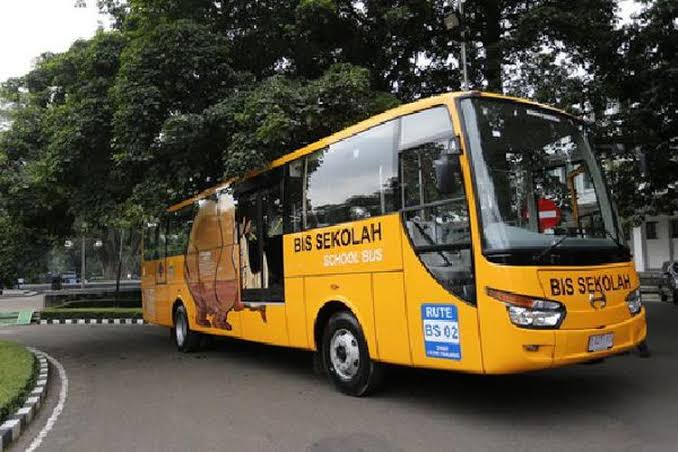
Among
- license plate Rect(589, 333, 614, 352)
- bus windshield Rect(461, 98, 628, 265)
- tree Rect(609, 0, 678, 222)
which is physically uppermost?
tree Rect(609, 0, 678, 222)

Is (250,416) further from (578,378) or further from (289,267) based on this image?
(578,378)

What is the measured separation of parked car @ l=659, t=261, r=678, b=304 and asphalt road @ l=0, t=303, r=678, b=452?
10.3 m

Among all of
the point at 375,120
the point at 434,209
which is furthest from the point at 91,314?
the point at 434,209

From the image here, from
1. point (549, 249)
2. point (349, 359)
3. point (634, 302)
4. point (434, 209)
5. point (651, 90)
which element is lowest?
point (349, 359)

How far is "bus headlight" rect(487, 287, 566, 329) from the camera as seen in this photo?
17.8 ft

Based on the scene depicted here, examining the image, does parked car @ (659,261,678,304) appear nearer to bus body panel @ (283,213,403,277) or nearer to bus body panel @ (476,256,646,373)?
bus body panel @ (283,213,403,277)

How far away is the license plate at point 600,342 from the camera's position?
18.7 feet

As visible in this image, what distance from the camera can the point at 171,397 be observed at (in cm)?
795

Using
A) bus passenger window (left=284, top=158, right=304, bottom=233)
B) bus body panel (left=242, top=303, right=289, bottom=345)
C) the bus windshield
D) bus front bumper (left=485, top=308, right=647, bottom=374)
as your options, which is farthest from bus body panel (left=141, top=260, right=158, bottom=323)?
bus front bumper (left=485, top=308, right=647, bottom=374)

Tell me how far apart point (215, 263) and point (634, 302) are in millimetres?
7038

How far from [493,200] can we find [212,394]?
4.58 m

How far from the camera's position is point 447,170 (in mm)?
5777

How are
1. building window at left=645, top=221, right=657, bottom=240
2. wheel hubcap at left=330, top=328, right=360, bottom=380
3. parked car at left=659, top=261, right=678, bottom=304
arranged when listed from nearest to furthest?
1. wheel hubcap at left=330, top=328, right=360, bottom=380
2. parked car at left=659, top=261, right=678, bottom=304
3. building window at left=645, top=221, right=657, bottom=240

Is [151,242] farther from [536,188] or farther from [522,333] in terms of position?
[522,333]
